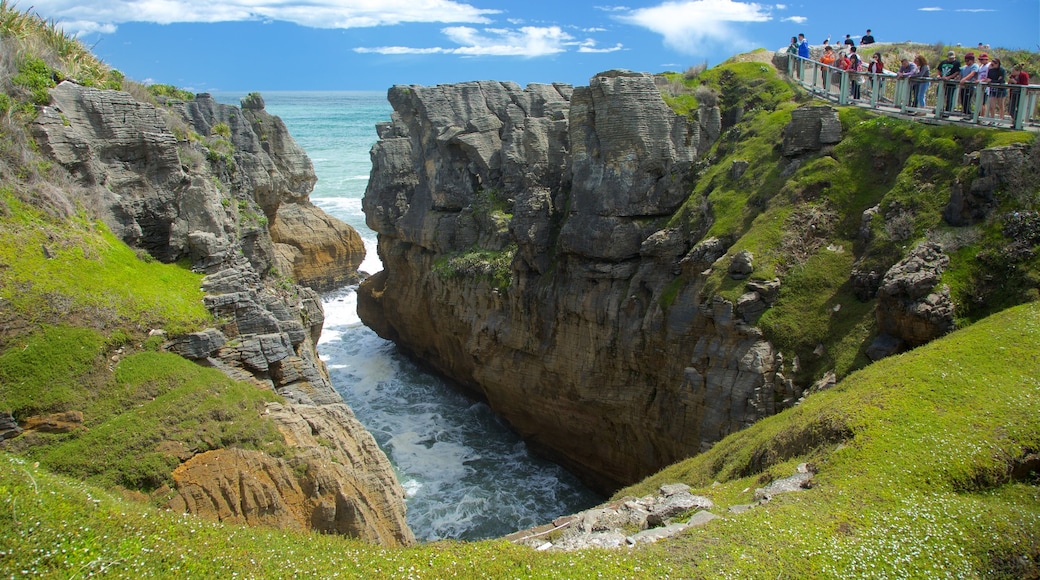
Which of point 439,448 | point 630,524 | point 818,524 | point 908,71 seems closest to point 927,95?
point 908,71

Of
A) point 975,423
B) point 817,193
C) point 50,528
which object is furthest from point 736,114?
point 50,528

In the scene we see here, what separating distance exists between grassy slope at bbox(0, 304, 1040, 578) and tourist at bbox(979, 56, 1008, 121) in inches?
455

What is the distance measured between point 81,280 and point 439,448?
69.0ft

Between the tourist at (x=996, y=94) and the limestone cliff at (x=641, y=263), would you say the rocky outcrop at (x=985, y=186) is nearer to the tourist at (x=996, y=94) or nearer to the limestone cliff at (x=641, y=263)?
the limestone cliff at (x=641, y=263)

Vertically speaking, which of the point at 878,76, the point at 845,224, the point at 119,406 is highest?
the point at 878,76

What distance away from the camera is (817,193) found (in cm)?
2542

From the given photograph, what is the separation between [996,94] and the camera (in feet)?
77.2

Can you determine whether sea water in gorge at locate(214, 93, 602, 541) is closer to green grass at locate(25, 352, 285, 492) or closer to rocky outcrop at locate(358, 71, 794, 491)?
rocky outcrop at locate(358, 71, 794, 491)

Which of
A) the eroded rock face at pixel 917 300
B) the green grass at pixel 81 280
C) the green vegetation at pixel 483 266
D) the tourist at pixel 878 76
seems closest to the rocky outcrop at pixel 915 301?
the eroded rock face at pixel 917 300

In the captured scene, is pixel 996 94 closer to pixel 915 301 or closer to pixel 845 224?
pixel 845 224

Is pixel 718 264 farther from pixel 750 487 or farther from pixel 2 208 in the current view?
pixel 2 208

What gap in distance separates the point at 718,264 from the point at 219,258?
660 inches

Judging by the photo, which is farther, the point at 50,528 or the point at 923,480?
the point at 923,480

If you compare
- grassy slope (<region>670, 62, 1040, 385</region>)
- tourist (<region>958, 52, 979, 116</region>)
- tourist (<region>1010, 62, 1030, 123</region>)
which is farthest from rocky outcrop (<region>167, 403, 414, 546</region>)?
tourist (<region>958, 52, 979, 116</region>)
